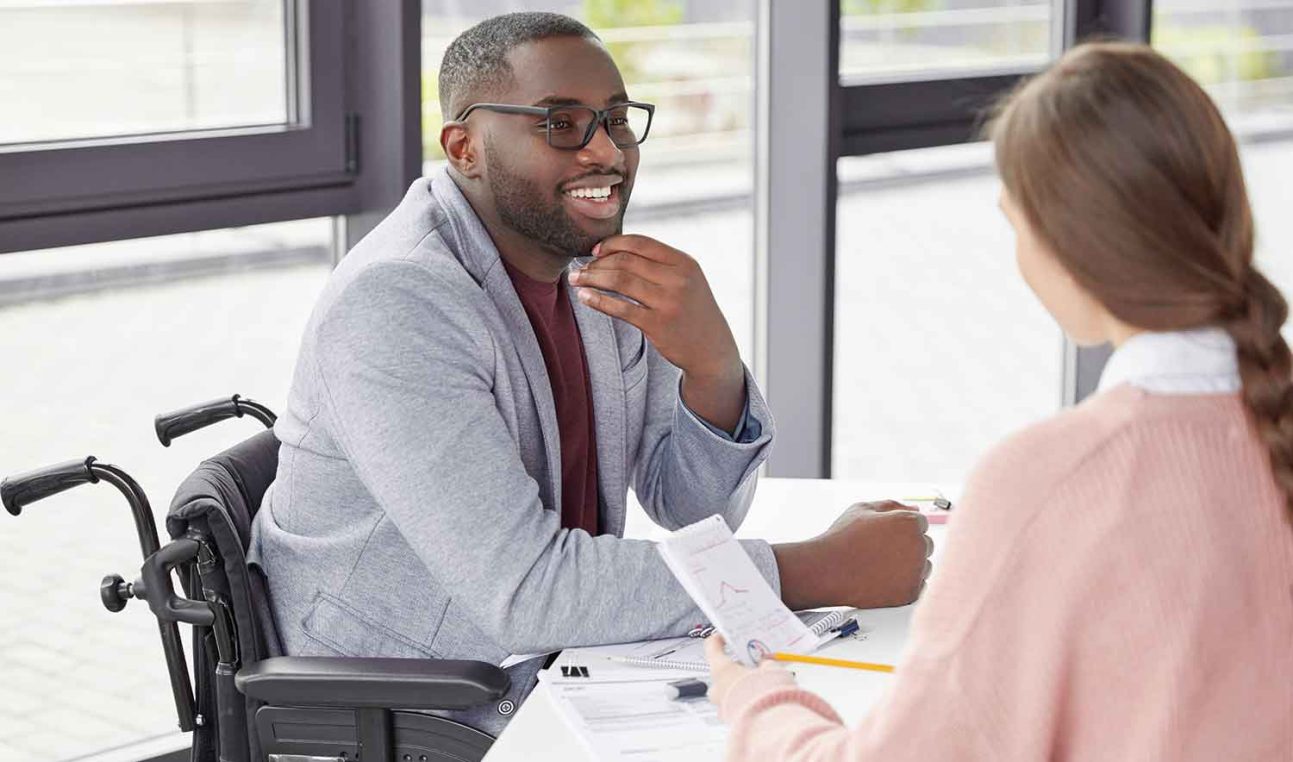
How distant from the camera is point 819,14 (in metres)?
3.28

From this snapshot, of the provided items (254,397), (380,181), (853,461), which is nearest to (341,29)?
(380,181)

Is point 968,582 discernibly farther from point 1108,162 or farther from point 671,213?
point 671,213

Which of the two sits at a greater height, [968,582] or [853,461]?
[968,582]

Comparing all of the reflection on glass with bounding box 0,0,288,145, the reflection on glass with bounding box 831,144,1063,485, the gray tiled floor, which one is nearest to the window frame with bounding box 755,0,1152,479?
the reflection on glass with bounding box 831,144,1063,485

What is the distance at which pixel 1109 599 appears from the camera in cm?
105

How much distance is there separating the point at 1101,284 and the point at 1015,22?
3161 mm

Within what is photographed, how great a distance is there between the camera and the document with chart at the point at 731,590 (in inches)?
63.7

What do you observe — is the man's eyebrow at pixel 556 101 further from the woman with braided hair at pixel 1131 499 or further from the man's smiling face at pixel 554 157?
the woman with braided hair at pixel 1131 499

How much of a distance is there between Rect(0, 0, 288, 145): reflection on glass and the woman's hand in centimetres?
141

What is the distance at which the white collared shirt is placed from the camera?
1.09 meters

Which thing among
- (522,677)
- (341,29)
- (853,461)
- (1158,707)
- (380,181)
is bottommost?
(853,461)

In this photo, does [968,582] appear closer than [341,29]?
Yes

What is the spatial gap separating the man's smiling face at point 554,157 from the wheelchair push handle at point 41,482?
59cm

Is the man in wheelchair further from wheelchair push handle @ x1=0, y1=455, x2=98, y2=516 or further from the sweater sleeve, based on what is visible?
the sweater sleeve
